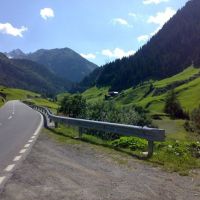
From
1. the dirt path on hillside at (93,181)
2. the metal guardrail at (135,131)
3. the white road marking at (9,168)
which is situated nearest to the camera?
the dirt path on hillside at (93,181)

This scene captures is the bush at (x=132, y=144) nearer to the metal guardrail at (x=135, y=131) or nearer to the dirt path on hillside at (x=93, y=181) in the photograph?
the metal guardrail at (x=135, y=131)

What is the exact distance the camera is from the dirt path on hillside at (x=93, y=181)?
781cm

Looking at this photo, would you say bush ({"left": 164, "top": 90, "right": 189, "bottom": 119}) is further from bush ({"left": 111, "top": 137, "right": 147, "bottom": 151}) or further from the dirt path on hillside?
the dirt path on hillside

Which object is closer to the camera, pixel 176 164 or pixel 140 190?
pixel 140 190

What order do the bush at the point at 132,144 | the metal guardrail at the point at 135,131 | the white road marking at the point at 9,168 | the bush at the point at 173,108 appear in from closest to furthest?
the white road marking at the point at 9,168 → the metal guardrail at the point at 135,131 → the bush at the point at 132,144 → the bush at the point at 173,108

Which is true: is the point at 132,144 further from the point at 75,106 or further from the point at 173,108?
the point at 173,108

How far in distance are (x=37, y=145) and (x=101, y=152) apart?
2.92 metres

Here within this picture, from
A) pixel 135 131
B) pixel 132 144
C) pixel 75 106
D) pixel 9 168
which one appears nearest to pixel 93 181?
pixel 9 168

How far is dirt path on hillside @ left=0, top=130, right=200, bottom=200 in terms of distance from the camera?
7809 millimetres

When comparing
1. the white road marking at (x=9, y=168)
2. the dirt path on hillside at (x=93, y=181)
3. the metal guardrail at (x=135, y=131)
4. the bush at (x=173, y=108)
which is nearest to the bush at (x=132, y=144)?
the metal guardrail at (x=135, y=131)

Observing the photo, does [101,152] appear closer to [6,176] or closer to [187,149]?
[187,149]

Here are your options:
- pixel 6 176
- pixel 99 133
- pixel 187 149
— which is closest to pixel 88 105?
pixel 99 133

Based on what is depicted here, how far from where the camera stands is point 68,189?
27.0 feet

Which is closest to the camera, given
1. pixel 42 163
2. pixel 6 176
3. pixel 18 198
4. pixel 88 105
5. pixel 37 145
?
pixel 18 198
